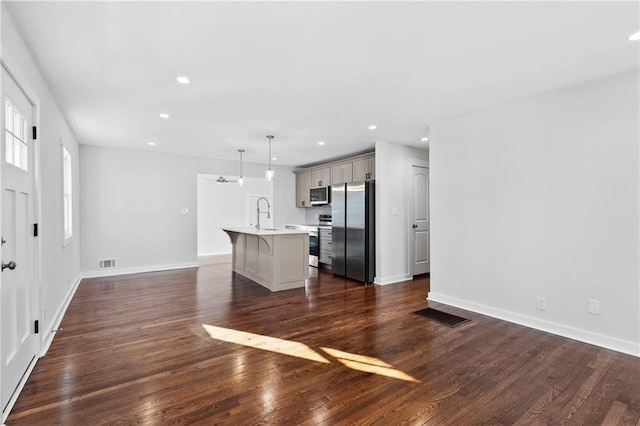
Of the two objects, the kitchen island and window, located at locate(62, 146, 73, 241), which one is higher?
window, located at locate(62, 146, 73, 241)

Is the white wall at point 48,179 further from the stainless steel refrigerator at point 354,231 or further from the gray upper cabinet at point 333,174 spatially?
the gray upper cabinet at point 333,174

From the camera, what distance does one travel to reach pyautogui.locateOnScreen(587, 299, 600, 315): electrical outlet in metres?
2.94

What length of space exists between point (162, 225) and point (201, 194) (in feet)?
10.2

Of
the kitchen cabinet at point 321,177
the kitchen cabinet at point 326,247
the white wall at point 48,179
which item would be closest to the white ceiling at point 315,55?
the white wall at point 48,179

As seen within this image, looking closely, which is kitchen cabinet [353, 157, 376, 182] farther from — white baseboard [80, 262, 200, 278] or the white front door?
the white front door

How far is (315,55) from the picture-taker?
2504mm

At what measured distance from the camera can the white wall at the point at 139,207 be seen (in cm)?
586

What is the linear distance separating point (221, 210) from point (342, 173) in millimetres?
4797

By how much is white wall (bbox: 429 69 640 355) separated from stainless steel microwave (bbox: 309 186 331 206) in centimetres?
304

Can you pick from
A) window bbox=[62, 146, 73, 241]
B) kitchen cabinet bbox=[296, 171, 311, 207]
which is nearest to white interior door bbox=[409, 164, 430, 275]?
kitchen cabinet bbox=[296, 171, 311, 207]

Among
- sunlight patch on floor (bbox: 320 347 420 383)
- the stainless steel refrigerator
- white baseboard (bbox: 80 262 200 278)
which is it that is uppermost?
the stainless steel refrigerator

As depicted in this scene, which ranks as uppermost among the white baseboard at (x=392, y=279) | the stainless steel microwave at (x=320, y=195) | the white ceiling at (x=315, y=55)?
the white ceiling at (x=315, y=55)

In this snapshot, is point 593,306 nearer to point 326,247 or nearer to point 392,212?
point 392,212

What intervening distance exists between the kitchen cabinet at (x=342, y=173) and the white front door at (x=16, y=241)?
15.9ft
